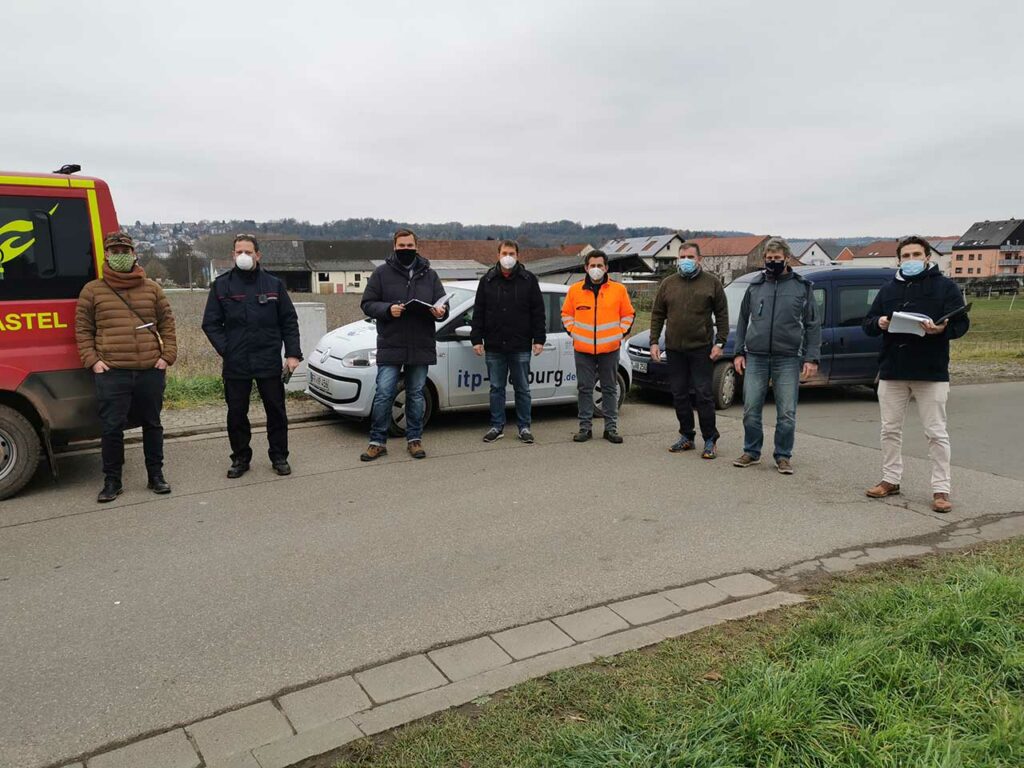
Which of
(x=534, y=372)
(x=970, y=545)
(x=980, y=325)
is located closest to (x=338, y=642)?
(x=970, y=545)

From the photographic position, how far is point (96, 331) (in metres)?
5.71

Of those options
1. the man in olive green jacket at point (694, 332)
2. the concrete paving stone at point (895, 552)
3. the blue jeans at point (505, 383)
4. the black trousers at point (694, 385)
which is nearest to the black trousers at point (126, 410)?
the blue jeans at point (505, 383)

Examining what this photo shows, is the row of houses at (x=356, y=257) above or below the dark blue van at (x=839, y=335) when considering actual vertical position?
above

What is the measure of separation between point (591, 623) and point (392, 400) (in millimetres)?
3971

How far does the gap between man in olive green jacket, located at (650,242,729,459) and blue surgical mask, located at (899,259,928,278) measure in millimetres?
1737

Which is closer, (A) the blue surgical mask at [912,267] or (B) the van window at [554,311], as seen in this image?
(A) the blue surgical mask at [912,267]

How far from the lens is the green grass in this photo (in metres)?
2.54

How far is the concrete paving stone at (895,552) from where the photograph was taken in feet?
15.6

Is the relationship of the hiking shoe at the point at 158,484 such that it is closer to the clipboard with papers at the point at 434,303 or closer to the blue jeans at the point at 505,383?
the clipboard with papers at the point at 434,303

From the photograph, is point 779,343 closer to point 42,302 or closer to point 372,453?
point 372,453

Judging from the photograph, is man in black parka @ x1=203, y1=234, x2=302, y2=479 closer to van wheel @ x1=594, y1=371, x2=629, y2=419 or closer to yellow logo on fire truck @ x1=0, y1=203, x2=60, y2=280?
yellow logo on fire truck @ x1=0, y1=203, x2=60, y2=280

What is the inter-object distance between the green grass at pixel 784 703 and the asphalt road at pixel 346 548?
774 mm

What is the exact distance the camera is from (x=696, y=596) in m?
4.11

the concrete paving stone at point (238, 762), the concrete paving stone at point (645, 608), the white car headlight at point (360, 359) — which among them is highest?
the white car headlight at point (360, 359)
